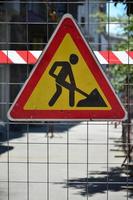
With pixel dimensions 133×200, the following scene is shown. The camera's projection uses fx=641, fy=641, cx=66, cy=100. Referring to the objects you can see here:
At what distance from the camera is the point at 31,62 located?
7273mm

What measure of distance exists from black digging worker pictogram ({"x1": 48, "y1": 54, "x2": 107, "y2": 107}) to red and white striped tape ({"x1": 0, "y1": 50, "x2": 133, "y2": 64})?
1868 millimetres

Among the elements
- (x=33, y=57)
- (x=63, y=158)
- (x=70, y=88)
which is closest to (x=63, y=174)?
(x=63, y=158)

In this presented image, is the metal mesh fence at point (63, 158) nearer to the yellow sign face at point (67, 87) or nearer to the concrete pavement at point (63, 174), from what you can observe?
the concrete pavement at point (63, 174)

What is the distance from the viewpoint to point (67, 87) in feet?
16.9

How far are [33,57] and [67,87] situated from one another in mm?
2255

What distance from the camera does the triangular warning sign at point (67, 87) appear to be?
518 cm

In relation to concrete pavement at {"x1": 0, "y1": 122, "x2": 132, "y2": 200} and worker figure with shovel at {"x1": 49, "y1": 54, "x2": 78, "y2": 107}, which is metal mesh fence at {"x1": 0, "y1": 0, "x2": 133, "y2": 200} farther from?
worker figure with shovel at {"x1": 49, "y1": 54, "x2": 78, "y2": 107}

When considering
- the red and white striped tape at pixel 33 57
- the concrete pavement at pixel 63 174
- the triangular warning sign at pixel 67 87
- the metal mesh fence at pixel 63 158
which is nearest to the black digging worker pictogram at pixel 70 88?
the triangular warning sign at pixel 67 87

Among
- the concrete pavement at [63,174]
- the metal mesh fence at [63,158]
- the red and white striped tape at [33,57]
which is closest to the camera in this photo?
the metal mesh fence at [63,158]

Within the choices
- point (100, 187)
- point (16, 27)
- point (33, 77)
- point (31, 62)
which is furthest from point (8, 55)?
point (16, 27)

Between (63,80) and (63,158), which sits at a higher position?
(63,80)

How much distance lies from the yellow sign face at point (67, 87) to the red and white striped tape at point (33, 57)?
1845 millimetres

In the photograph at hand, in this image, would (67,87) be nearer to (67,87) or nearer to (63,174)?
(67,87)

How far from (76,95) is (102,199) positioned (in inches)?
146
